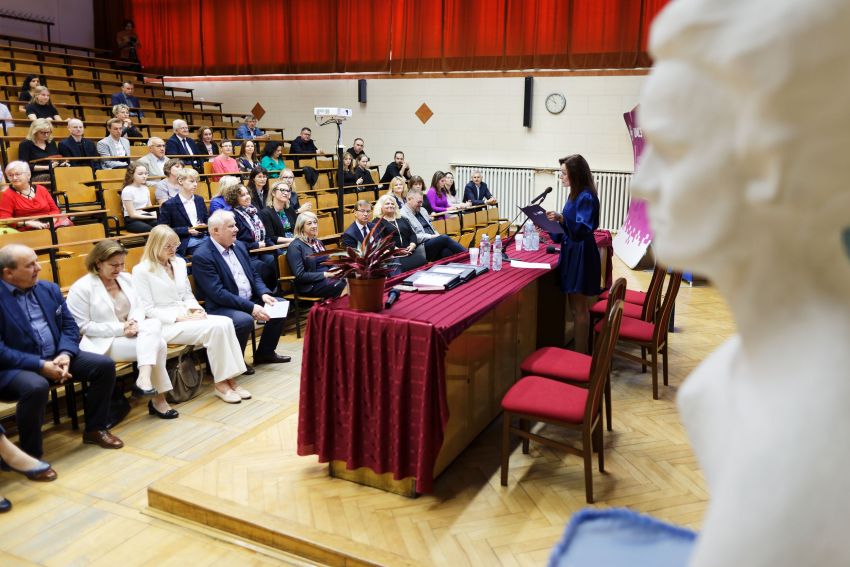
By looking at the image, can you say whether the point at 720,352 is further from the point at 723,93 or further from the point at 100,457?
the point at 100,457

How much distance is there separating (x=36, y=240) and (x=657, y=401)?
13.3 ft

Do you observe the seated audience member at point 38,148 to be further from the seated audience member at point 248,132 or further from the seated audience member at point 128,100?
the seated audience member at point 248,132

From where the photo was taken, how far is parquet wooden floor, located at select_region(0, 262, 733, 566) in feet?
7.98

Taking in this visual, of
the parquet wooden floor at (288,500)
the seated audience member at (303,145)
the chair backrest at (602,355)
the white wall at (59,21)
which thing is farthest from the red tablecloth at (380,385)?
the white wall at (59,21)

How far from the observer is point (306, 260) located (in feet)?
16.3

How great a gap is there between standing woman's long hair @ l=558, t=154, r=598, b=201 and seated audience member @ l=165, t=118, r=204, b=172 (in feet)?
18.0

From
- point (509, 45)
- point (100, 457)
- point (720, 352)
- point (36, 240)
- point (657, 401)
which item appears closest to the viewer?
point (720, 352)

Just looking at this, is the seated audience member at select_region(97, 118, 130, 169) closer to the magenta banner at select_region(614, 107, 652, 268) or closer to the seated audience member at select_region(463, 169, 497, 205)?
the seated audience member at select_region(463, 169, 497, 205)

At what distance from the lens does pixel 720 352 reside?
2.71 feet

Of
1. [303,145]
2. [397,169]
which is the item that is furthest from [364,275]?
[303,145]

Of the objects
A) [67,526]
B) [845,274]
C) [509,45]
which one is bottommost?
[67,526]

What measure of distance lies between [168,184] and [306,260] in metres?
2.10

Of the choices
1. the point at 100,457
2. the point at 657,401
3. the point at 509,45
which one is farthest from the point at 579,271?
the point at 509,45

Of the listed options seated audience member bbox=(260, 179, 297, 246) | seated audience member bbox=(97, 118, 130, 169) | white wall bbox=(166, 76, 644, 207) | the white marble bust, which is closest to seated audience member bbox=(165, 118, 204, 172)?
seated audience member bbox=(97, 118, 130, 169)
